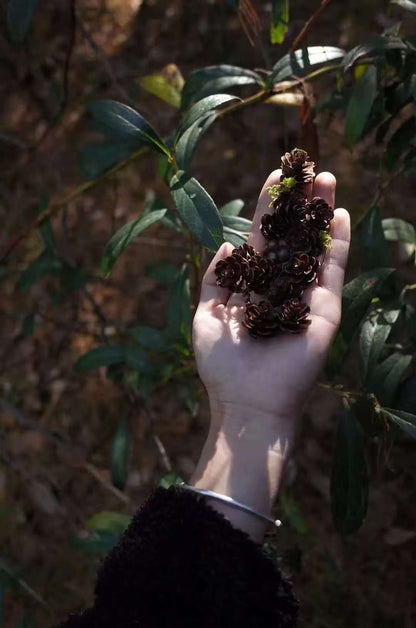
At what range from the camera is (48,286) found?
2467mm

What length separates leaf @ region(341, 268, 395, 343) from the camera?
1.26 m

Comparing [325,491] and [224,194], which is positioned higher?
[224,194]

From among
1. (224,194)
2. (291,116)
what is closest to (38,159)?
(224,194)

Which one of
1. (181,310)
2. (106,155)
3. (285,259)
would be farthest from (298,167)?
(106,155)

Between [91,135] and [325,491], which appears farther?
[91,135]

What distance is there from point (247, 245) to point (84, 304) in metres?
1.37

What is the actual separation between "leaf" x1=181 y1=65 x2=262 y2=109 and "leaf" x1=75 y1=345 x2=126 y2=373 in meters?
0.62

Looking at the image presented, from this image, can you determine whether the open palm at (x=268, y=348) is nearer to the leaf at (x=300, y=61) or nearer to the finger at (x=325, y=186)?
the finger at (x=325, y=186)

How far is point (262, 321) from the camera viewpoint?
1.12m

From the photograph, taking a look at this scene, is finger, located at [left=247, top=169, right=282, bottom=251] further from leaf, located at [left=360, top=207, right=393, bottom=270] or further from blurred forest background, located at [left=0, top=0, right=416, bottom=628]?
blurred forest background, located at [left=0, top=0, right=416, bottom=628]

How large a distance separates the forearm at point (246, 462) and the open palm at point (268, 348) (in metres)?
0.02

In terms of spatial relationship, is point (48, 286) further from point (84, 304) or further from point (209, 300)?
point (209, 300)

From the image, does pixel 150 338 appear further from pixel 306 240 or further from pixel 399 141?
pixel 399 141

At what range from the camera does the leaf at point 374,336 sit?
129cm
